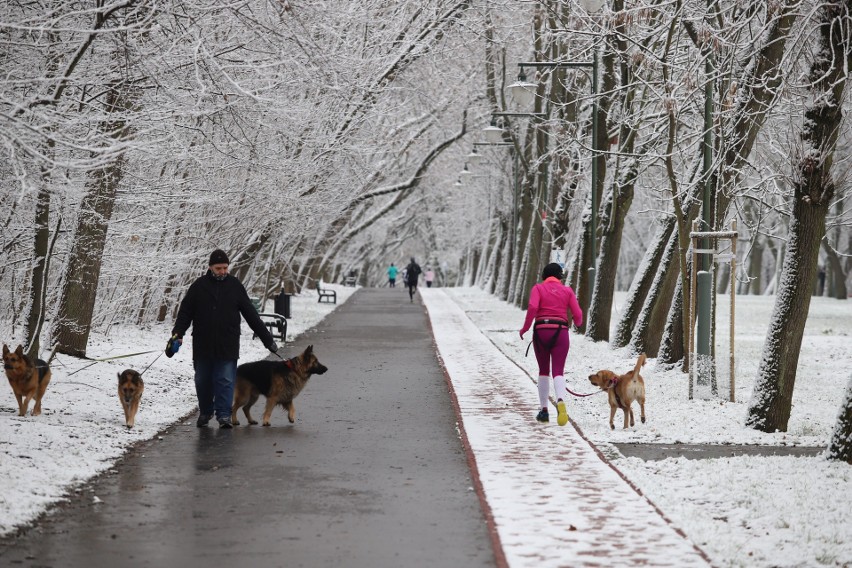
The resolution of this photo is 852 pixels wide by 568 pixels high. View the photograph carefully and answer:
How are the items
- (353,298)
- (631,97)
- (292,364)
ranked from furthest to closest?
1. (353,298)
2. (631,97)
3. (292,364)

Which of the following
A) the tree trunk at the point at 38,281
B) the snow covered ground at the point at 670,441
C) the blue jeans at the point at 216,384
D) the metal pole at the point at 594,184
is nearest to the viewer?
the snow covered ground at the point at 670,441

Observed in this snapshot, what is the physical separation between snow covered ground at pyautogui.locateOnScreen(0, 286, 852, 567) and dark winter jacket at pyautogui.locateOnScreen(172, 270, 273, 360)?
1.01 metres

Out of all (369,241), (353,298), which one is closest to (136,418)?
(353,298)

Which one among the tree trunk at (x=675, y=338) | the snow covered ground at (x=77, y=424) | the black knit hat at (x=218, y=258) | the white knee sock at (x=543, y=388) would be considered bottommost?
the snow covered ground at (x=77, y=424)

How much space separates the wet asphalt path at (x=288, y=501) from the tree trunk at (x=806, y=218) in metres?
3.37

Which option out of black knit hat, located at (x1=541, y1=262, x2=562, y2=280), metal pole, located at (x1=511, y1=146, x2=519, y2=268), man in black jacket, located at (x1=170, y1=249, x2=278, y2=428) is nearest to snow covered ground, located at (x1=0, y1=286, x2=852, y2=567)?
man in black jacket, located at (x1=170, y1=249, x2=278, y2=428)

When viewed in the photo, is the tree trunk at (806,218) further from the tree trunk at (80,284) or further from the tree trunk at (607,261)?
the tree trunk at (607,261)

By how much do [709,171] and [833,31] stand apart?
323 centimetres

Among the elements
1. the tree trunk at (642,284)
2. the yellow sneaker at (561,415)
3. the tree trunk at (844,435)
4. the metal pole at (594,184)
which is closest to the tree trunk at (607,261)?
the metal pole at (594,184)

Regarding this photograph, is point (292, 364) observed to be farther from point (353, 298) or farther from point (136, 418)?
point (353, 298)

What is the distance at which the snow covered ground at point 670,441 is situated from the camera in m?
7.47

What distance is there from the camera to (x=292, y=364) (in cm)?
1223

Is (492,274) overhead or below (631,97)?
below

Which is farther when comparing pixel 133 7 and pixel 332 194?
pixel 332 194
